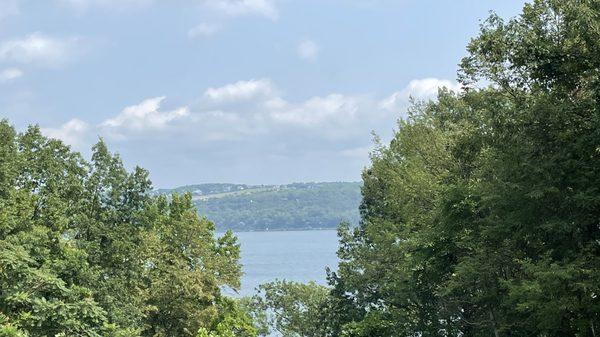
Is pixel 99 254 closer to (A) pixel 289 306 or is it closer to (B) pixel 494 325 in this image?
(B) pixel 494 325

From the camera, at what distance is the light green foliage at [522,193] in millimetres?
15953

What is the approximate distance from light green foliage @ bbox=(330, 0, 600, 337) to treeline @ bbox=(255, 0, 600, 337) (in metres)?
0.04

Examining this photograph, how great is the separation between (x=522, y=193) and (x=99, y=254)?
1641cm

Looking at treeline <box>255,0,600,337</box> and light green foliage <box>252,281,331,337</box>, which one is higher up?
treeline <box>255,0,600,337</box>

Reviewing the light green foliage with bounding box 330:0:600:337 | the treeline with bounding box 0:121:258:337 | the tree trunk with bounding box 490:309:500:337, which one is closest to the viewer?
the light green foliage with bounding box 330:0:600:337

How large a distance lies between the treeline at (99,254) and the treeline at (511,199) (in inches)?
327

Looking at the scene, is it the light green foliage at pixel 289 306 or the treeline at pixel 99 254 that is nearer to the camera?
the treeline at pixel 99 254

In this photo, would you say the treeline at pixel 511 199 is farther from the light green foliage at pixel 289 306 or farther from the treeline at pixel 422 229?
the light green foliage at pixel 289 306

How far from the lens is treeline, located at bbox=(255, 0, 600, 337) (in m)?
16.1

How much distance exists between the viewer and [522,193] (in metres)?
17.8

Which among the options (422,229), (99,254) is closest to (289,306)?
(422,229)

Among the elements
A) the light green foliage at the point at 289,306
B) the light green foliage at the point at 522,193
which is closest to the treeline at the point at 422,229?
the light green foliage at the point at 522,193

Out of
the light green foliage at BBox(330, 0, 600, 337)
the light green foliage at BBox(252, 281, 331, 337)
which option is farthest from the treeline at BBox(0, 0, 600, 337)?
the light green foliage at BBox(252, 281, 331, 337)

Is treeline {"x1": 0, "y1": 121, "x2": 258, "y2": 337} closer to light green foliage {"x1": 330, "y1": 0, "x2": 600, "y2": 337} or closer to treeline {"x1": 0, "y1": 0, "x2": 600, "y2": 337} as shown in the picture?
treeline {"x1": 0, "y1": 0, "x2": 600, "y2": 337}
